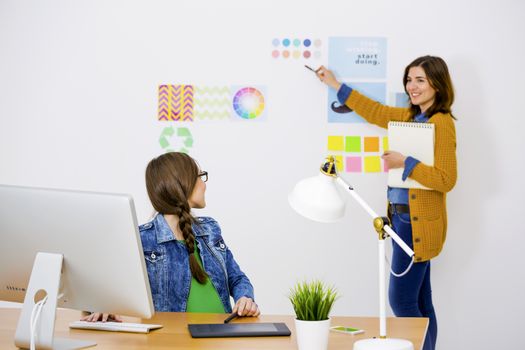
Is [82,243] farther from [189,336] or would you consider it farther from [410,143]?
[410,143]

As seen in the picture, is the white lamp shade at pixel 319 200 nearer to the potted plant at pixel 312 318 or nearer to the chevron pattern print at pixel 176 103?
the potted plant at pixel 312 318

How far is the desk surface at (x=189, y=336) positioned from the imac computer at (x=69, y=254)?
0.09 meters

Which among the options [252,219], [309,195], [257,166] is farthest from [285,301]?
[309,195]

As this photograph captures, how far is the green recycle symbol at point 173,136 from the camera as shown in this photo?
12.4 feet

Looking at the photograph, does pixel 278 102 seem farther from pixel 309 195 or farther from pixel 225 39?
pixel 309 195

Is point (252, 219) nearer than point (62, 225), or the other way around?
point (62, 225)

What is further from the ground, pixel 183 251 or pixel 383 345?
pixel 183 251

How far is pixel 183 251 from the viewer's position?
2.28m

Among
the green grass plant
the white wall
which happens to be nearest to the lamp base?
the green grass plant

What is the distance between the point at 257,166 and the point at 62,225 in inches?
83.9

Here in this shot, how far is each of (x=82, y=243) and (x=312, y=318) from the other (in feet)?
1.80

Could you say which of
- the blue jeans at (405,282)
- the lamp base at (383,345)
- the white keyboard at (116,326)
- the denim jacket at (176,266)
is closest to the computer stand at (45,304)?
the white keyboard at (116,326)

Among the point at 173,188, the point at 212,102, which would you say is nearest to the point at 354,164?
the point at 212,102

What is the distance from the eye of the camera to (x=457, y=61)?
3.65 metres
